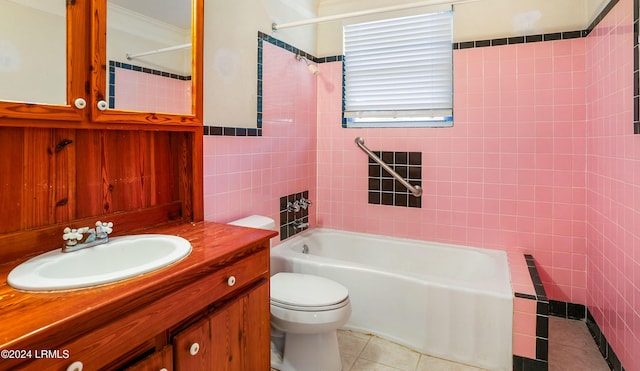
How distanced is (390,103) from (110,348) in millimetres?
2470

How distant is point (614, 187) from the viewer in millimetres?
1859

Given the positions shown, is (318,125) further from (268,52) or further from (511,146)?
(511,146)

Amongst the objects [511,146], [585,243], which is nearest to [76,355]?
[511,146]

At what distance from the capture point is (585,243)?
7.70 ft

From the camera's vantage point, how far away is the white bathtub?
1.84 meters

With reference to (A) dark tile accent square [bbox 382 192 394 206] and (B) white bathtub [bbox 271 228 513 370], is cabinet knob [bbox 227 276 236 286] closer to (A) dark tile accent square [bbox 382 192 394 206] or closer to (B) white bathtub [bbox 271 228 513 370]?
(B) white bathtub [bbox 271 228 513 370]

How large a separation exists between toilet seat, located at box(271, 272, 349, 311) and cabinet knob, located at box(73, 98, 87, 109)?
1131mm

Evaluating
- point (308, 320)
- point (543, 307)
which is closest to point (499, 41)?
point (543, 307)

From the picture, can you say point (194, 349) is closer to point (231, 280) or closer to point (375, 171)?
point (231, 280)

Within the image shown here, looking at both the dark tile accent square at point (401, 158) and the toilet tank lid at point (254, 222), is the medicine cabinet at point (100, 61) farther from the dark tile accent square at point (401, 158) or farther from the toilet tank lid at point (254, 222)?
the dark tile accent square at point (401, 158)

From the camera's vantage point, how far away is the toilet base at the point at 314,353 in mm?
1776

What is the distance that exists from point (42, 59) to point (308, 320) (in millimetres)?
1405

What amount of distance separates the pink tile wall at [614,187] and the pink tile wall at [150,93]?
6.64 ft

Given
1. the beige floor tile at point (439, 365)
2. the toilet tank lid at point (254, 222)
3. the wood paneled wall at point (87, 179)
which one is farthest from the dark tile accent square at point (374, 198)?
the wood paneled wall at point (87, 179)
